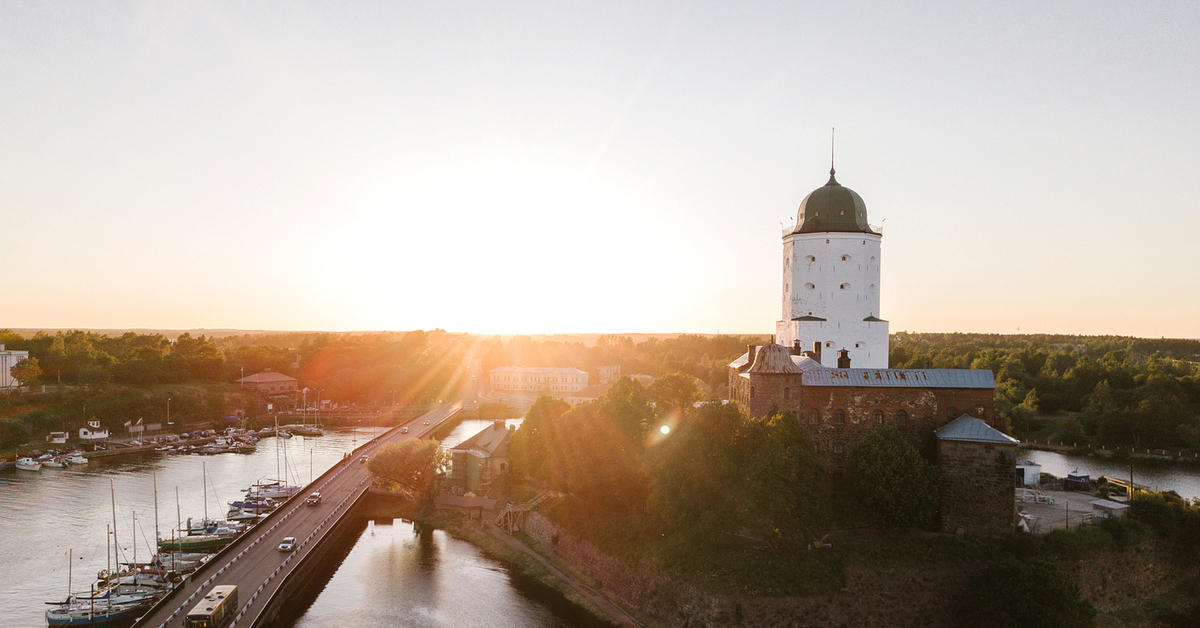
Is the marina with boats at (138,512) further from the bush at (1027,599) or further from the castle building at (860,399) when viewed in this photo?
the bush at (1027,599)

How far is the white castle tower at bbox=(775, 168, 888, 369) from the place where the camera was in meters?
44.8

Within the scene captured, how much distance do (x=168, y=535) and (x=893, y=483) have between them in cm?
4468

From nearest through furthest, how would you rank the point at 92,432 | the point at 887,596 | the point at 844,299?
1. the point at 887,596
2. the point at 844,299
3. the point at 92,432

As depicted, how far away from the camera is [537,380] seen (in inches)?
5325

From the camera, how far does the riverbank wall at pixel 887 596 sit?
96.5ft

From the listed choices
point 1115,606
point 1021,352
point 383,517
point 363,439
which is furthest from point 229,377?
point 1021,352

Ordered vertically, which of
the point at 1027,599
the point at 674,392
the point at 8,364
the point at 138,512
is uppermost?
the point at 674,392

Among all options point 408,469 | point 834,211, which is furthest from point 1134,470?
point 408,469

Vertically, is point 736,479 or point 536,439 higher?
point 736,479

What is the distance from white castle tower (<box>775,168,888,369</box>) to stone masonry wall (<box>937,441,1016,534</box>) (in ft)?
42.3

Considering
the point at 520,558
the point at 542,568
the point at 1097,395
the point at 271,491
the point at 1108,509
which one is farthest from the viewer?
the point at 1097,395

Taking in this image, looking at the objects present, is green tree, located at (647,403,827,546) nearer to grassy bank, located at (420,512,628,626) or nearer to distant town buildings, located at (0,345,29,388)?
grassy bank, located at (420,512,628,626)

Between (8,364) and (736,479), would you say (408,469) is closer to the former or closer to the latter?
(736,479)

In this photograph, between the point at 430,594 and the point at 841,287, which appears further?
the point at 841,287
